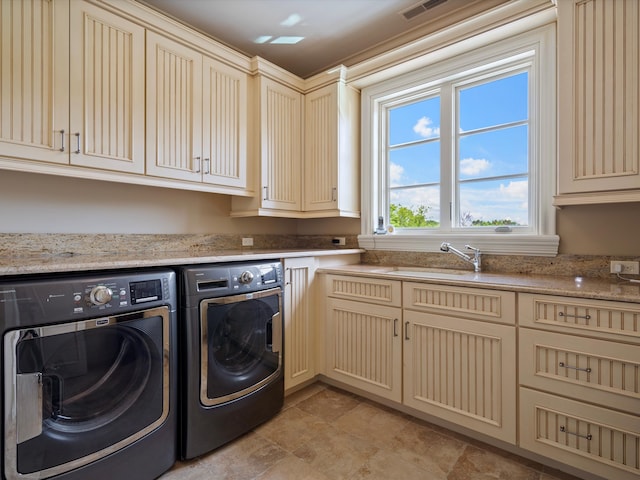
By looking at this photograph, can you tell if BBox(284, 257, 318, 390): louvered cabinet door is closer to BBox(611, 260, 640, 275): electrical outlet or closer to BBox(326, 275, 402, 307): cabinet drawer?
BBox(326, 275, 402, 307): cabinet drawer

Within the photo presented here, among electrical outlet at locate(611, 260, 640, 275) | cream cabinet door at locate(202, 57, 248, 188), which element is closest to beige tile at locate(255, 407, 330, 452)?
cream cabinet door at locate(202, 57, 248, 188)

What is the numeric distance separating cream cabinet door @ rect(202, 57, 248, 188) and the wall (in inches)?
14.2

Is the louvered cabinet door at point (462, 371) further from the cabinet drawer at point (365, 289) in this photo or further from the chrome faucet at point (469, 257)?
the chrome faucet at point (469, 257)

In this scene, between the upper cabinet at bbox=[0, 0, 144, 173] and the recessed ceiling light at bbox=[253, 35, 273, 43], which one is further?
the recessed ceiling light at bbox=[253, 35, 273, 43]

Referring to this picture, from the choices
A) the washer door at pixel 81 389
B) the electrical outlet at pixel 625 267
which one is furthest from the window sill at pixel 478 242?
the washer door at pixel 81 389

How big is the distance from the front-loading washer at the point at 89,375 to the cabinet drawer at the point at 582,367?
1696 millimetres

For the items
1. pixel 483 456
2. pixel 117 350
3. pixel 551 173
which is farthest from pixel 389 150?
pixel 117 350

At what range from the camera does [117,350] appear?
1417 millimetres

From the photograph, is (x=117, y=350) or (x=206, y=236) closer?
(x=117, y=350)

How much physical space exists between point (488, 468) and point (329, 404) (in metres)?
0.96

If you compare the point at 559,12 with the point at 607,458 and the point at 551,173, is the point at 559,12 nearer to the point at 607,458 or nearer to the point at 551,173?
the point at 551,173

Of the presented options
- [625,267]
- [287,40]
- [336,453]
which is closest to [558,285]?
[625,267]

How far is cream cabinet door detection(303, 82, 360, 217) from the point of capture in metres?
2.72

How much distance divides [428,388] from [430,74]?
7.15 ft
